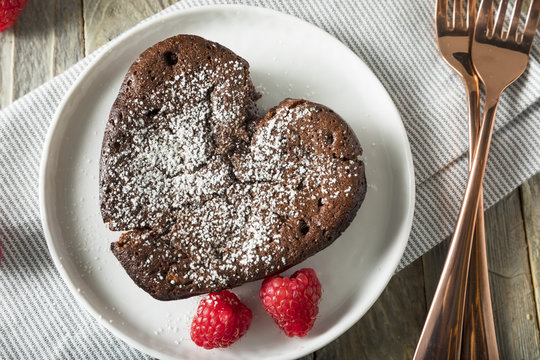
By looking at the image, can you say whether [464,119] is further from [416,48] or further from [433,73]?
[416,48]

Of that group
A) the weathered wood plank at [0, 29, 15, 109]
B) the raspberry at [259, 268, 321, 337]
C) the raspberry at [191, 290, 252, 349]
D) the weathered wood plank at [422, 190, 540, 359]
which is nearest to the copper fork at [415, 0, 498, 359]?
the weathered wood plank at [422, 190, 540, 359]

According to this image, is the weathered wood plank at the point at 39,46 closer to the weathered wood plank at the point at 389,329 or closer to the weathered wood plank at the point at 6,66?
the weathered wood plank at the point at 6,66

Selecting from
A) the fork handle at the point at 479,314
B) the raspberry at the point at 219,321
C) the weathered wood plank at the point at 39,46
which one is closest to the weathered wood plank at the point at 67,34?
the weathered wood plank at the point at 39,46

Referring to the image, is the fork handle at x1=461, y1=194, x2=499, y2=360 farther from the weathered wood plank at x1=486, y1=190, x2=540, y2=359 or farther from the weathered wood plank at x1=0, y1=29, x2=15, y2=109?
the weathered wood plank at x1=0, y1=29, x2=15, y2=109

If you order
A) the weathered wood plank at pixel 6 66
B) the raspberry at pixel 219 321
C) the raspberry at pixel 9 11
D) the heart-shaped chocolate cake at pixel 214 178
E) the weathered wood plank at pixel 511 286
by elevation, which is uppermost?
the raspberry at pixel 9 11

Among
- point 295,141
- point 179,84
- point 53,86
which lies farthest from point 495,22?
A: point 53,86

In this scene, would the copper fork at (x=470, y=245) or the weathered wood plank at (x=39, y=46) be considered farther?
the weathered wood plank at (x=39, y=46)
